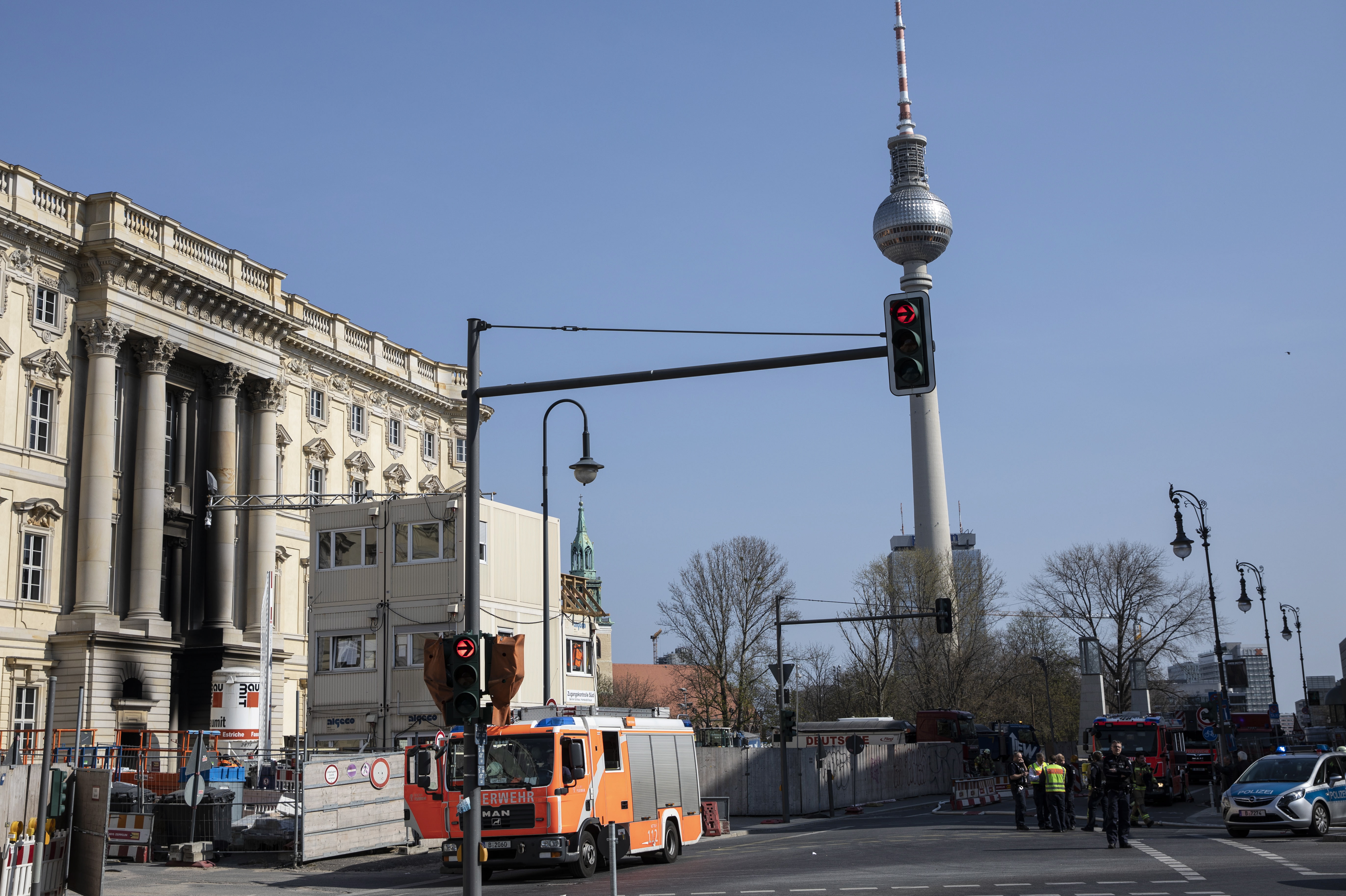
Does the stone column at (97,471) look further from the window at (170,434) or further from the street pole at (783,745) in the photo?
the street pole at (783,745)

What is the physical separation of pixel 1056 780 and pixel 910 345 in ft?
58.3

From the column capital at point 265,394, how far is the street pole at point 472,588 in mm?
40984

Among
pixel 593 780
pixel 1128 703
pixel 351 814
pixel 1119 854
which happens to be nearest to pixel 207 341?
pixel 351 814

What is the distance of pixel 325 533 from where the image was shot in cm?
4166

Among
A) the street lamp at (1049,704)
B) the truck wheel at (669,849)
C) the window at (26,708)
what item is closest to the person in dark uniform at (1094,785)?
the truck wheel at (669,849)

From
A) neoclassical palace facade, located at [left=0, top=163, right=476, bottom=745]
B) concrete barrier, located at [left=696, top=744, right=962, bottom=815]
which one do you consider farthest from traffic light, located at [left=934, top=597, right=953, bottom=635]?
neoclassical palace facade, located at [left=0, top=163, right=476, bottom=745]

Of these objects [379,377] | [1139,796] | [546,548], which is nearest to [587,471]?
[546,548]

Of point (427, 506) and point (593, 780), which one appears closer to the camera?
point (593, 780)

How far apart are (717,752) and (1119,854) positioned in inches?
769

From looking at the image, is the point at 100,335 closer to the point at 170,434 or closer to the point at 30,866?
the point at 170,434

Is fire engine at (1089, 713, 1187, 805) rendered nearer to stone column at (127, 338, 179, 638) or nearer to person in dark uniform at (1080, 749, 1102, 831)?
person in dark uniform at (1080, 749, 1102, 831)

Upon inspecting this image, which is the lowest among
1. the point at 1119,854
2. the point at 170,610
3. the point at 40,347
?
the point at 1119,854

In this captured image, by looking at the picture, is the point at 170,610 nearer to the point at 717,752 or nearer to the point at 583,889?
the point at 717,752

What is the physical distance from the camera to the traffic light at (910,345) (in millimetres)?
12719
